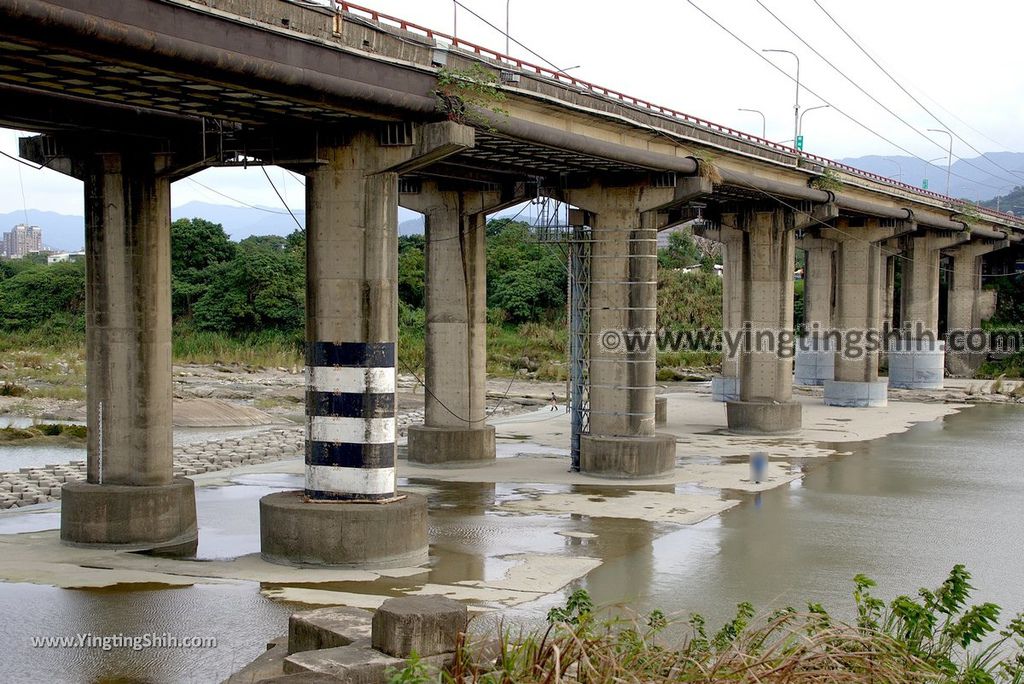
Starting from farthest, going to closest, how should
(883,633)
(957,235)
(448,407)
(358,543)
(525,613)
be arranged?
(957,235) < (448,407) < (358,543) < (525,613) < (883,633)

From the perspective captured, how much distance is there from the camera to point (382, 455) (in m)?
20.8

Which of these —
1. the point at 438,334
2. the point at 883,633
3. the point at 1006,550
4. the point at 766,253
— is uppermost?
the point at 766,253

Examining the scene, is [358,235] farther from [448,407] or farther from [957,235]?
[957,235]

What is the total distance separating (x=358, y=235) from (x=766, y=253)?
25593 millimetres

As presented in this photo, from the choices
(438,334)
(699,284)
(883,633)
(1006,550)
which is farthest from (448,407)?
(699,284)

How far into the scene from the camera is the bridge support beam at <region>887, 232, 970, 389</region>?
65.5 m

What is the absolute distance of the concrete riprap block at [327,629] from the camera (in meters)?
11.8

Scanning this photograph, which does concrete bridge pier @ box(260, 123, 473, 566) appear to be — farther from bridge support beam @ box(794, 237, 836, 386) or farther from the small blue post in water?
bridge support beam @ box(794, 237, 836, 386)

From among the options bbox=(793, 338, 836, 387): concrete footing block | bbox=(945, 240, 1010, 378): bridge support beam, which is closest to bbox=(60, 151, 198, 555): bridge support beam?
bbox=(793, 338, 836, 387): concrete footing block

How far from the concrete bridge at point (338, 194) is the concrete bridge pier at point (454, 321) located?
0.22 ft

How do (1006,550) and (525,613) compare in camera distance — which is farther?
(1006,550)

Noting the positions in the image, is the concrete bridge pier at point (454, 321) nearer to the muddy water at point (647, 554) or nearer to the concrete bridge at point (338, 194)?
the concrete bridge at point (338, 194)

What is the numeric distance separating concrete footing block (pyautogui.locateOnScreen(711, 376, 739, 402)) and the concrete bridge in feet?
69.4

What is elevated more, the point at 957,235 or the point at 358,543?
the point at 957,235
